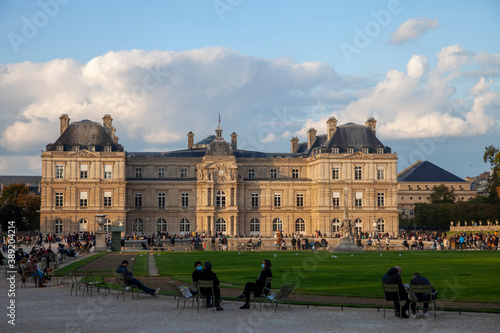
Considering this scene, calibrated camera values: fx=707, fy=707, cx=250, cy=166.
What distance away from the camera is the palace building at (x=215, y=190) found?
294 feet

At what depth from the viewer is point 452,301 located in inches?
→ 888

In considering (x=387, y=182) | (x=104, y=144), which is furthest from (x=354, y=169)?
(x=104, y=144)

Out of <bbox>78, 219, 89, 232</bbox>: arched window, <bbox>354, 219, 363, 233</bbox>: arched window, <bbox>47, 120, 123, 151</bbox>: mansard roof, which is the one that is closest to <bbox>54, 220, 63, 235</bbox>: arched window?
<bbox>78, 219, 89, 232</bbox>: arched window

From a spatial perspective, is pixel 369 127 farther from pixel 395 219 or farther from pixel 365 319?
pixel 365 319

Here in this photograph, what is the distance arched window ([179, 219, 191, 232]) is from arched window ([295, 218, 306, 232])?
564 inches

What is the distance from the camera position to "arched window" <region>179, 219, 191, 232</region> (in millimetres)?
93062

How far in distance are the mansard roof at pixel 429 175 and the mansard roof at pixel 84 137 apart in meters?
81.3

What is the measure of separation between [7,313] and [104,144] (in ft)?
241

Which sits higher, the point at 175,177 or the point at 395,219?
the point at 175,177

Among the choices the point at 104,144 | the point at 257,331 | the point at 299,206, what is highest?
the point at 104,144

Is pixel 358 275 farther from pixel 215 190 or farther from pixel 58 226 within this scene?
pixel 58 226

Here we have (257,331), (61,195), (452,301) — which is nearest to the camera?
(257,331)

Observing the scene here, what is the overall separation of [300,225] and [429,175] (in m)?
68.4

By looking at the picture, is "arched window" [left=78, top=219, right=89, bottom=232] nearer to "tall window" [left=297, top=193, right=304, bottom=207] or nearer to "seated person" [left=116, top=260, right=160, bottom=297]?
"tall window" [left=297, top=193, right=304, bottom=207]
